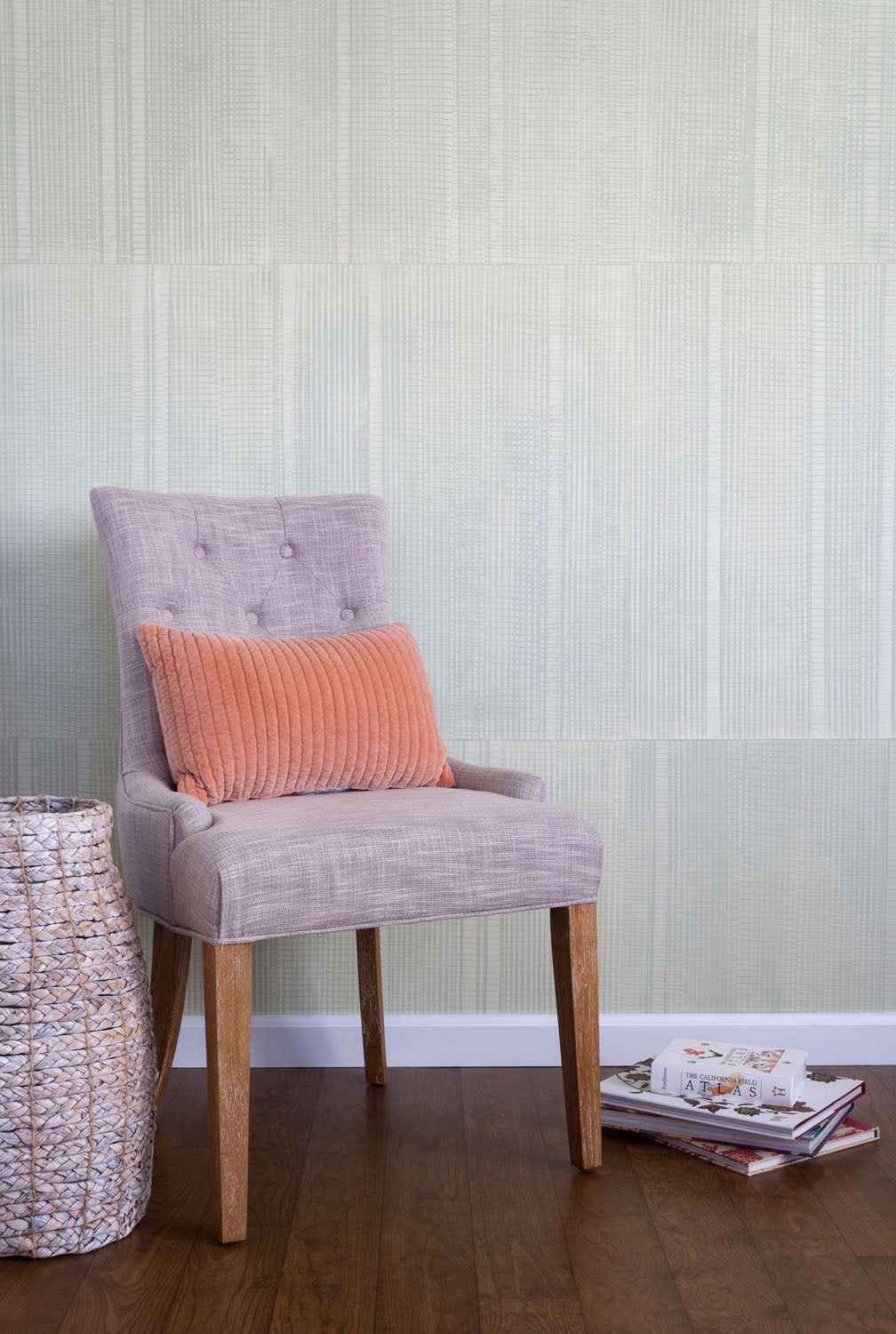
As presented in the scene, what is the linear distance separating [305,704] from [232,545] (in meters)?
0.37

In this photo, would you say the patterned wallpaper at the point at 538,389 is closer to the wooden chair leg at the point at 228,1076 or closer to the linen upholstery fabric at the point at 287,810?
the linen upholstery fabric at the point at 287,810

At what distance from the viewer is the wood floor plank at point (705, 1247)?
1403 millimetres

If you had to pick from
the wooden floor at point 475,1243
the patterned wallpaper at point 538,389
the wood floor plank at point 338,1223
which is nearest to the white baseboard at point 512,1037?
the patterned wallpaper at point 538,389

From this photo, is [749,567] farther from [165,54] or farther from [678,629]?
[165,54]

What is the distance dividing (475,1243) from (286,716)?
0.78m

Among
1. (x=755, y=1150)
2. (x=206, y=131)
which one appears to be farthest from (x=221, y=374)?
(x=755, y=1150)

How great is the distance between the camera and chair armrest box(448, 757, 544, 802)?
6.35 feet

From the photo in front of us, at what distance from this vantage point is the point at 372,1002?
2180 mm

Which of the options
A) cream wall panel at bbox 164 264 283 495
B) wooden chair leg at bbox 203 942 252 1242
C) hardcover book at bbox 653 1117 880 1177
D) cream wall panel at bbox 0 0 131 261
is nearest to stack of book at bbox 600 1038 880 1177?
hardcover book at bbox 653 1117 880 1177

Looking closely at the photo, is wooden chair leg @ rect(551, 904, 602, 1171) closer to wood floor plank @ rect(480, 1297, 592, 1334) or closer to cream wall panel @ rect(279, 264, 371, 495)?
wood floor plank @ rect(480, 1297, 592, 1334)

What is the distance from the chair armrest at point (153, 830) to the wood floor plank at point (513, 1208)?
58 centimetres

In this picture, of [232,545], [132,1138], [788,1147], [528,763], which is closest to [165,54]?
[232,545]

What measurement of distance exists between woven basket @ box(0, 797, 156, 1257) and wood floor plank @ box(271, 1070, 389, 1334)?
9.8 inches

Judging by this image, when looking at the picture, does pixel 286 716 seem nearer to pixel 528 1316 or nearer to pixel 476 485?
pixel 476 485
